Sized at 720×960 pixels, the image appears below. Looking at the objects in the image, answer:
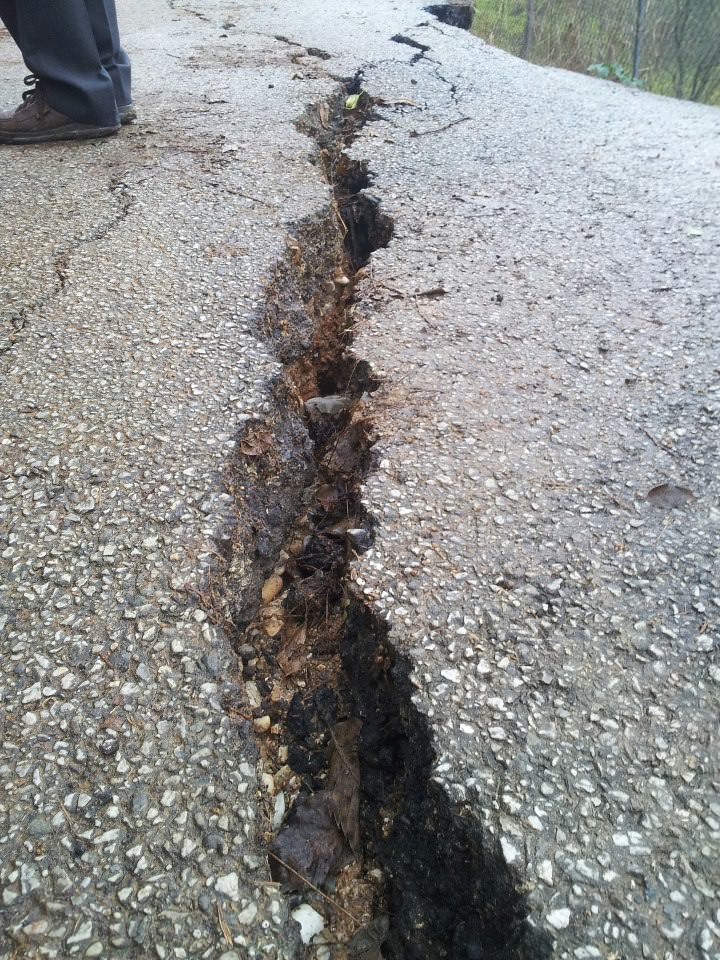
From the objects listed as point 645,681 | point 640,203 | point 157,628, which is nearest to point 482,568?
point 645,681

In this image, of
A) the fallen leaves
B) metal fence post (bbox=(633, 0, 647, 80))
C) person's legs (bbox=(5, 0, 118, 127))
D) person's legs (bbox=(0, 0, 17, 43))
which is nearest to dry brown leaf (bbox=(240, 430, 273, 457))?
the fallen leaves

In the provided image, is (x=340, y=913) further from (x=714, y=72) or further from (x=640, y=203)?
(x=714, y=72)

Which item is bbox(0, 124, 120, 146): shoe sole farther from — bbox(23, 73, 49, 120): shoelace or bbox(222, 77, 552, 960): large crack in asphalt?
bbox(222, 77, 552, 960): large crack in asphalt

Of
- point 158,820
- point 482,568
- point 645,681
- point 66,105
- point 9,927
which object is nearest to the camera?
point 9,927

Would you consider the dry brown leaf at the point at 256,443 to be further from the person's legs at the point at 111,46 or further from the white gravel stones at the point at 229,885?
the person's legs at the point at 111,46

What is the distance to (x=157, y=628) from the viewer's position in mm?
1324

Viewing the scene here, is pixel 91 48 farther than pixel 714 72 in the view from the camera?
No

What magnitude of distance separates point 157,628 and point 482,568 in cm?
67

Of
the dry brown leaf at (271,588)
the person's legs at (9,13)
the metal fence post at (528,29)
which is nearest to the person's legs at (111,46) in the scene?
the person's legs at (9,13)

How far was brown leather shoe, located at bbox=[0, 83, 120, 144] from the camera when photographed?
10.3 feet

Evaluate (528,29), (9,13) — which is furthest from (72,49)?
(528,29)

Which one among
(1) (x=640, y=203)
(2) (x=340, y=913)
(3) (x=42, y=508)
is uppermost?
(1) (x=640, y=203)

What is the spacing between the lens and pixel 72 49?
2916 mm

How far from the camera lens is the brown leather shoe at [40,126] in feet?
10.3
